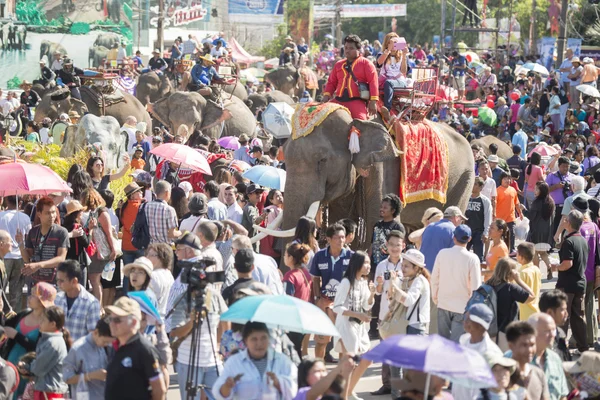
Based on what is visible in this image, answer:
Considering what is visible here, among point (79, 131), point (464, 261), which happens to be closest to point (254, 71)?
point (79, 131)

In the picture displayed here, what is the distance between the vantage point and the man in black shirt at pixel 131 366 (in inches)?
285

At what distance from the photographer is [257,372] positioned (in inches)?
278

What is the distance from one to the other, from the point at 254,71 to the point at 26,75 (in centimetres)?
950

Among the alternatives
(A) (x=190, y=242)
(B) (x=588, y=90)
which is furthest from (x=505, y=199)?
(B) (x=588, y=90)

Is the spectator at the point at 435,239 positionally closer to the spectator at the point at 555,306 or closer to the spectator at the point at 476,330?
the spectator at the point at 555,306

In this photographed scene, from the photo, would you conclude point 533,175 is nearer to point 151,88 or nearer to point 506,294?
point 506,294

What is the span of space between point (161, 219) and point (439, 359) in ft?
19.3

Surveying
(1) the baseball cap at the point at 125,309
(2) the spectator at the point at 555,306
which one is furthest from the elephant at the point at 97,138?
(1) the baseball cap at the point at 125,309

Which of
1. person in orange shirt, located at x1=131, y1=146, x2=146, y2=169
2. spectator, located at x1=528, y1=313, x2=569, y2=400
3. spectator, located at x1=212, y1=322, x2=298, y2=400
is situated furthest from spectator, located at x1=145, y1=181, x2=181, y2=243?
person in orange shirt, located at x1=131, y1=146, x2=146, y2=169

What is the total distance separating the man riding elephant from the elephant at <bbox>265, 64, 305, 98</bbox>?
10.5 metres

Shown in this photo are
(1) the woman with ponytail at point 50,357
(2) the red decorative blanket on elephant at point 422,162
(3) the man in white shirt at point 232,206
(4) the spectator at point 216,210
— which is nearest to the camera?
(1) the woman with ponytail at point 50,357

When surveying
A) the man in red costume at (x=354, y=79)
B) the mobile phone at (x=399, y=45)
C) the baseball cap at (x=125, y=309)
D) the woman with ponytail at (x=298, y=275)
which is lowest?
the woman with ponytail at (x=298, y=275)

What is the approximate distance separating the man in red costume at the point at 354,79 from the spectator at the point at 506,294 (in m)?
4.40

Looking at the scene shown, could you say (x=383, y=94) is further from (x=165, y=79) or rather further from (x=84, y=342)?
(x=165, y=79)
